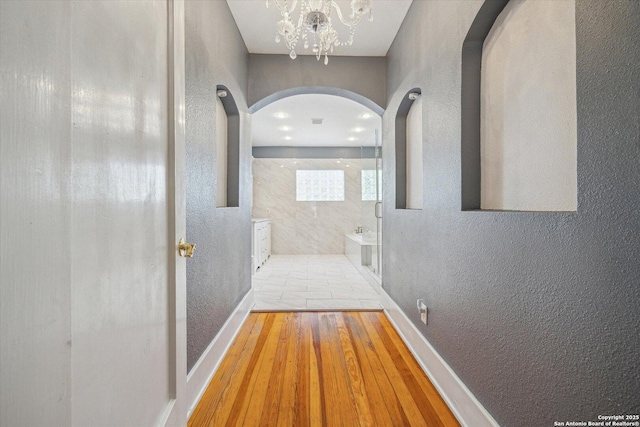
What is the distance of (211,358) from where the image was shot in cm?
180

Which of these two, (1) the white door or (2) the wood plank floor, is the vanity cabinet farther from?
(1) the white door

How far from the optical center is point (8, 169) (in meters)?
0.44

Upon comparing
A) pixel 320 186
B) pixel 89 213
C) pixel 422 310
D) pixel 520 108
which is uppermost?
pixel 320 186

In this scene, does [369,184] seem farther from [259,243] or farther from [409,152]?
[409,152]

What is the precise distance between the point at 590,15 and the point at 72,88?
4.06 ft

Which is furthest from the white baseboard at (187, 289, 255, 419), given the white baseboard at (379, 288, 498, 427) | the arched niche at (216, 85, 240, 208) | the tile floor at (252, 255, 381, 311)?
the white baseboard at (379, 288, 498, 427)

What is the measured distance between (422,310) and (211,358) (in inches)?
52.6

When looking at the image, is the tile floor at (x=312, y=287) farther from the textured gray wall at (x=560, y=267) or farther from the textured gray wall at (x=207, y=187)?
the textured gray wall at (x=560, y=267)

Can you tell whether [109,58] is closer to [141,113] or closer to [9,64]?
[141,113]

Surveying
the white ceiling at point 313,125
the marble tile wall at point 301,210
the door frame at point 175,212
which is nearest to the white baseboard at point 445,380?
the door frame at point 175,212

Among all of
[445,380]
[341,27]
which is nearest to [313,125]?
[341,27]

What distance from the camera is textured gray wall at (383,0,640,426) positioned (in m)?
0.71

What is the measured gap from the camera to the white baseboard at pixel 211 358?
4.95 ft

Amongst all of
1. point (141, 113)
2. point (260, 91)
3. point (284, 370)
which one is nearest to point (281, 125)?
point (260, 91)
